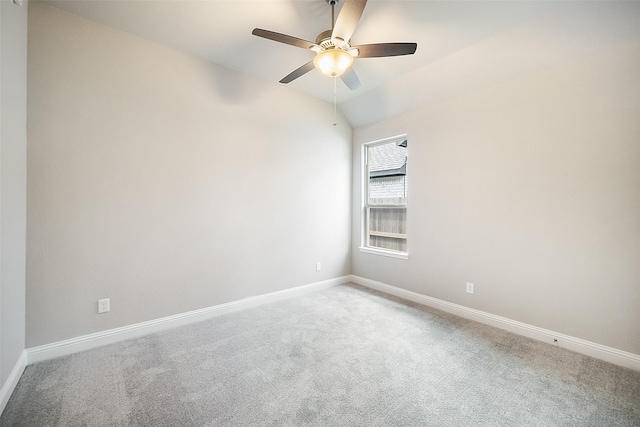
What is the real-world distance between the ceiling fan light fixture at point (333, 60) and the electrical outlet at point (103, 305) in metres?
2.70

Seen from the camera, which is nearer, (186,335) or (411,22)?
(411,22)

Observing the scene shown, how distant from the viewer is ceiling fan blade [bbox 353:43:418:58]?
184cm

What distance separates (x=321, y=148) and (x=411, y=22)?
196 cm

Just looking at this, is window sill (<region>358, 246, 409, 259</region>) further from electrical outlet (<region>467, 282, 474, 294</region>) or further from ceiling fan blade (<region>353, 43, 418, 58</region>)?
ceiling fan blade (<region>353, 43, 418, 58</region>)

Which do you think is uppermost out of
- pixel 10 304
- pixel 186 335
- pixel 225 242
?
pixel 225 242

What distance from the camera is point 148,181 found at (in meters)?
2.53

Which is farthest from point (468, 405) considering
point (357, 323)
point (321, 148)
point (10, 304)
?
point (321, 148)

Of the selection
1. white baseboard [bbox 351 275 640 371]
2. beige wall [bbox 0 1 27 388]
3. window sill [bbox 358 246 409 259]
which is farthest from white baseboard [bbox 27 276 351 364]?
white baseboard [bbox 351 275 640 371]

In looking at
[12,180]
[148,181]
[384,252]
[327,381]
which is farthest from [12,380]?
[384,252]

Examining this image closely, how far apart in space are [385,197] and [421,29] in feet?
7.31

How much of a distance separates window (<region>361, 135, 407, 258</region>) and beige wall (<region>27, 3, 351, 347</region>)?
3.62ft

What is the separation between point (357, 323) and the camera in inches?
110

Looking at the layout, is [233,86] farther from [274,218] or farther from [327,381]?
[327,381]

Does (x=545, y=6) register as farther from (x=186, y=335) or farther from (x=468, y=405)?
(x=186, y=335)
